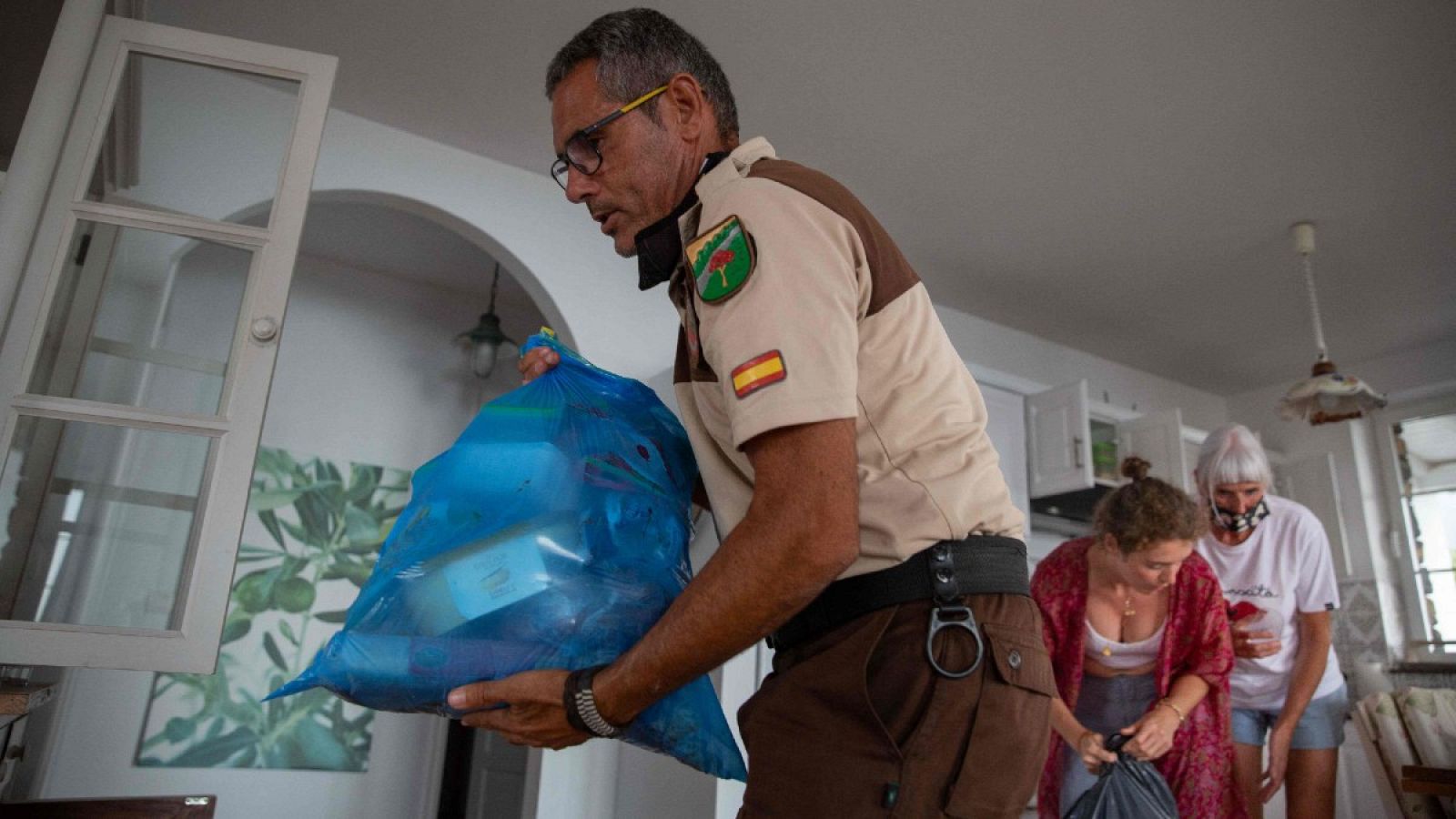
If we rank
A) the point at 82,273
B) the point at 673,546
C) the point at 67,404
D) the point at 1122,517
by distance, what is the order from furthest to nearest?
the point at 1122,517 < the point at 82,273 < the point at 67,404 < the point at 673,546

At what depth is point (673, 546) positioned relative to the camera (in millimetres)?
1021

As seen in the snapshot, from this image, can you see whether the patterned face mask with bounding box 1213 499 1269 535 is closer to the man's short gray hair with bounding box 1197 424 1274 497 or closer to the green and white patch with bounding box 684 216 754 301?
the man's short gray hair with bounding box 1197 424 1274 497

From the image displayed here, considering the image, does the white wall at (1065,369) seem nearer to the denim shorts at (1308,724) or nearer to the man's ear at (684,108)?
the denim shorts at (1308,724)

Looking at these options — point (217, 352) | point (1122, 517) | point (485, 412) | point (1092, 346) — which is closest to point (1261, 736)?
point (1122, 517)

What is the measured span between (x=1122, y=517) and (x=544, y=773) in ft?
5.88

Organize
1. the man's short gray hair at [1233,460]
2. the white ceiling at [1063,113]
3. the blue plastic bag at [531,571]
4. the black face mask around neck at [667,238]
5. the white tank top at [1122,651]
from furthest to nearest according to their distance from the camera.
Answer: the man's short gray hair at [1233,460] → the white ceiling at [1063,113] → the white tank top at [1122,651] → the black face mask around neck at [667,238] → the blue plastic bag at [531,571]

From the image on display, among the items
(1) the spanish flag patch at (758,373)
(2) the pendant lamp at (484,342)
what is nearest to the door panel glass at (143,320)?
(1) the spanish flag patch at (758,373)

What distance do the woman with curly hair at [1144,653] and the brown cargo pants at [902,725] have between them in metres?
1.47

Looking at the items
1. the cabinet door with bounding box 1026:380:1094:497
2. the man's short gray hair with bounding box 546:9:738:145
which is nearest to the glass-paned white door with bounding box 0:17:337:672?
the man's short gray hair with bounding box 546:9:738:145

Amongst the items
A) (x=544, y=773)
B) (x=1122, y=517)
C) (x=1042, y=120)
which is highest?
(x=1042, y=120)

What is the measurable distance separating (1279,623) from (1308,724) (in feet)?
1.10

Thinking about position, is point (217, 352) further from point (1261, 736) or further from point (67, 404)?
point (1261, 736)

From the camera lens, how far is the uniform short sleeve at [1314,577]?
9.04ft

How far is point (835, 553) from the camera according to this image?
78 centimetres
